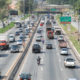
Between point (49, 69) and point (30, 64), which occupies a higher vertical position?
point (49, 69)

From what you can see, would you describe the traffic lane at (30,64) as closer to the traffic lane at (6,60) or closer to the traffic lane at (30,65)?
the traffic lane at (30,65)

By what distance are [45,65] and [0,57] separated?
542 inches

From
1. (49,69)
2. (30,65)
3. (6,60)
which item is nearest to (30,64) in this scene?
(30,65)

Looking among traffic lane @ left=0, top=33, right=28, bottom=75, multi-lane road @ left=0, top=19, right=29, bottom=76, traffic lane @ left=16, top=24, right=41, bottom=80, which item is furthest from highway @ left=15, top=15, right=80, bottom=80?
traffic lane @ left=0, top=33, right=28, bottom=75

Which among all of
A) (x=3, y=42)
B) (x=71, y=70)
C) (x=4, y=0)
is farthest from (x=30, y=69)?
(x=4, y=0)

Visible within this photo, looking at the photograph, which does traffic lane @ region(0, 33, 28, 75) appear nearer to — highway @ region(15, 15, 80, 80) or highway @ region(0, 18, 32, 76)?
highway @ region(0, 18, 32, 76)

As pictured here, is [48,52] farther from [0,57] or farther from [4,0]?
[4,0]

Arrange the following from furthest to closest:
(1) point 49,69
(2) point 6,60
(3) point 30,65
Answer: (2) point 6,60, (3) point 30,65, (1) point 49,69

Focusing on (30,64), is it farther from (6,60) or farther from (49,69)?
(6,60)

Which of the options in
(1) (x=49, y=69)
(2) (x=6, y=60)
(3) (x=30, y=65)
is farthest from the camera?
(2) (x=6, y=60)

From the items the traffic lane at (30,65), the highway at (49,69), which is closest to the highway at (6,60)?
the highway at (49,69)

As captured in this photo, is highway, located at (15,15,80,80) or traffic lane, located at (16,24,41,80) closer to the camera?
highway, located at (15,15,80,80)

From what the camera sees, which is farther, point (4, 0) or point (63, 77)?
point (4, 0)

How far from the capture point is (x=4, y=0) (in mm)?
170625
